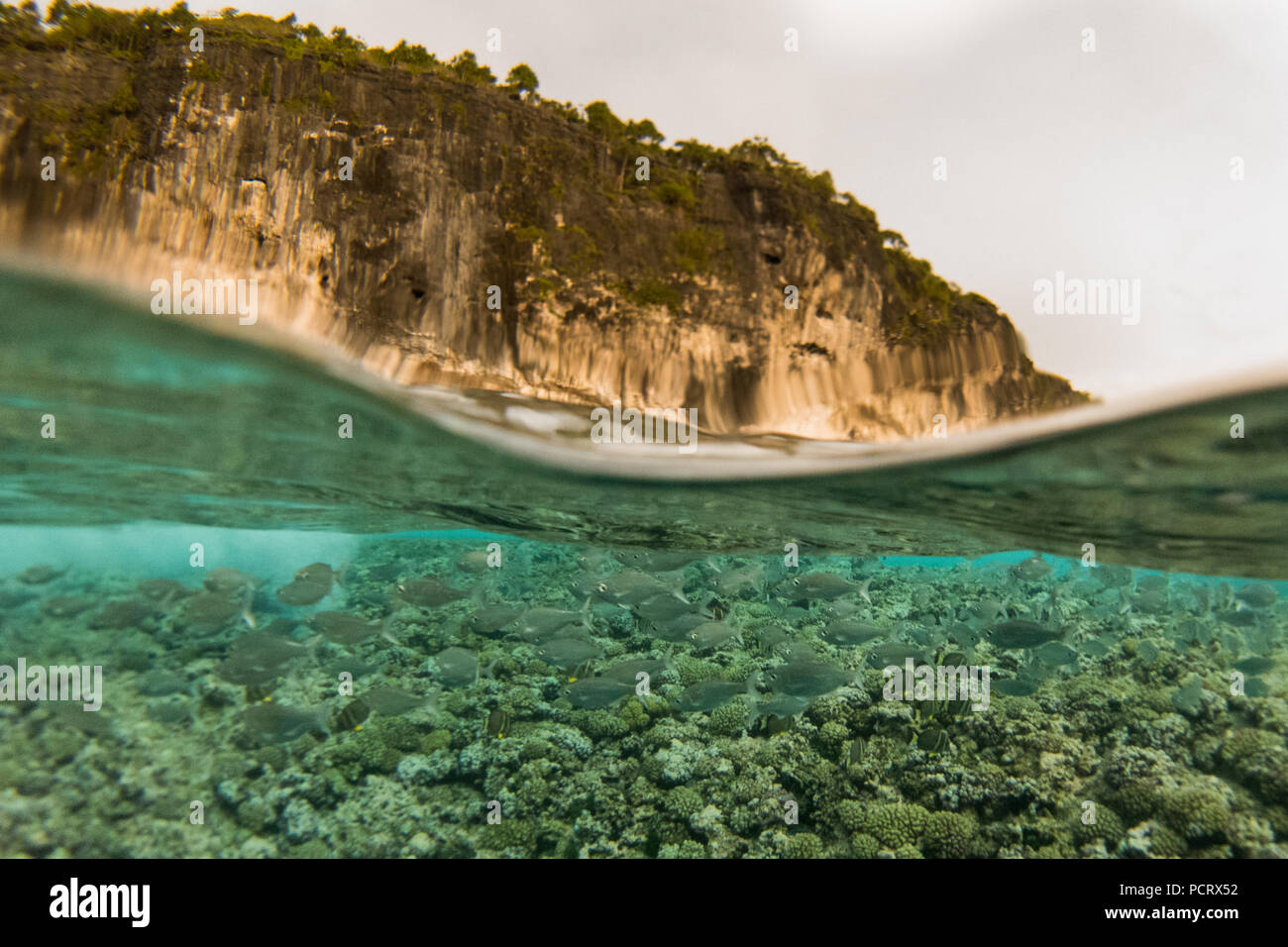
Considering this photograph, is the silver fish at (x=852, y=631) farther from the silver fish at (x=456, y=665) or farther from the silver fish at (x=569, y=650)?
the silver fish at (x=456, y=665)

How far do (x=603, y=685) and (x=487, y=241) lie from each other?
4984 mm

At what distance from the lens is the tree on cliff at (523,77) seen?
17.7ft

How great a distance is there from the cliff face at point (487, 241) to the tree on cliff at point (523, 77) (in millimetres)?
184

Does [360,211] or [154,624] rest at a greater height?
[360,211]

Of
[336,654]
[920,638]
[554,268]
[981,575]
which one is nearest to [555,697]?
[336,654]

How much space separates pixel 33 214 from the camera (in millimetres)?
4223

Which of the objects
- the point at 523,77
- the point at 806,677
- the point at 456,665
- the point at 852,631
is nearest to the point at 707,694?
the point at 806,677

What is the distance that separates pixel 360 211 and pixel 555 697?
25.0ft

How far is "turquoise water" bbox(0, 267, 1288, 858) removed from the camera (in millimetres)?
7027

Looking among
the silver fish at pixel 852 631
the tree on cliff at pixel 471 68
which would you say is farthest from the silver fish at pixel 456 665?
the tree on cliff at pixel 471 68

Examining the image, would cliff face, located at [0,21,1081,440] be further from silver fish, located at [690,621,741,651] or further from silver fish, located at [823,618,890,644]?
silver fish, located at [690,621,741,651]

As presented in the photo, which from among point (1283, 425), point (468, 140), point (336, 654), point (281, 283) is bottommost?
point (336, 654)

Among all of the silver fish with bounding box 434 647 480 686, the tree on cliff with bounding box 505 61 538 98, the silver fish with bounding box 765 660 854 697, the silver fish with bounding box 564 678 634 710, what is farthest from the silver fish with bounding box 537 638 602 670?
the tree on cliff with bounding box 505 61 538 98

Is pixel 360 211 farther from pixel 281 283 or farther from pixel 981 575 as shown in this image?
pixel 981 575
